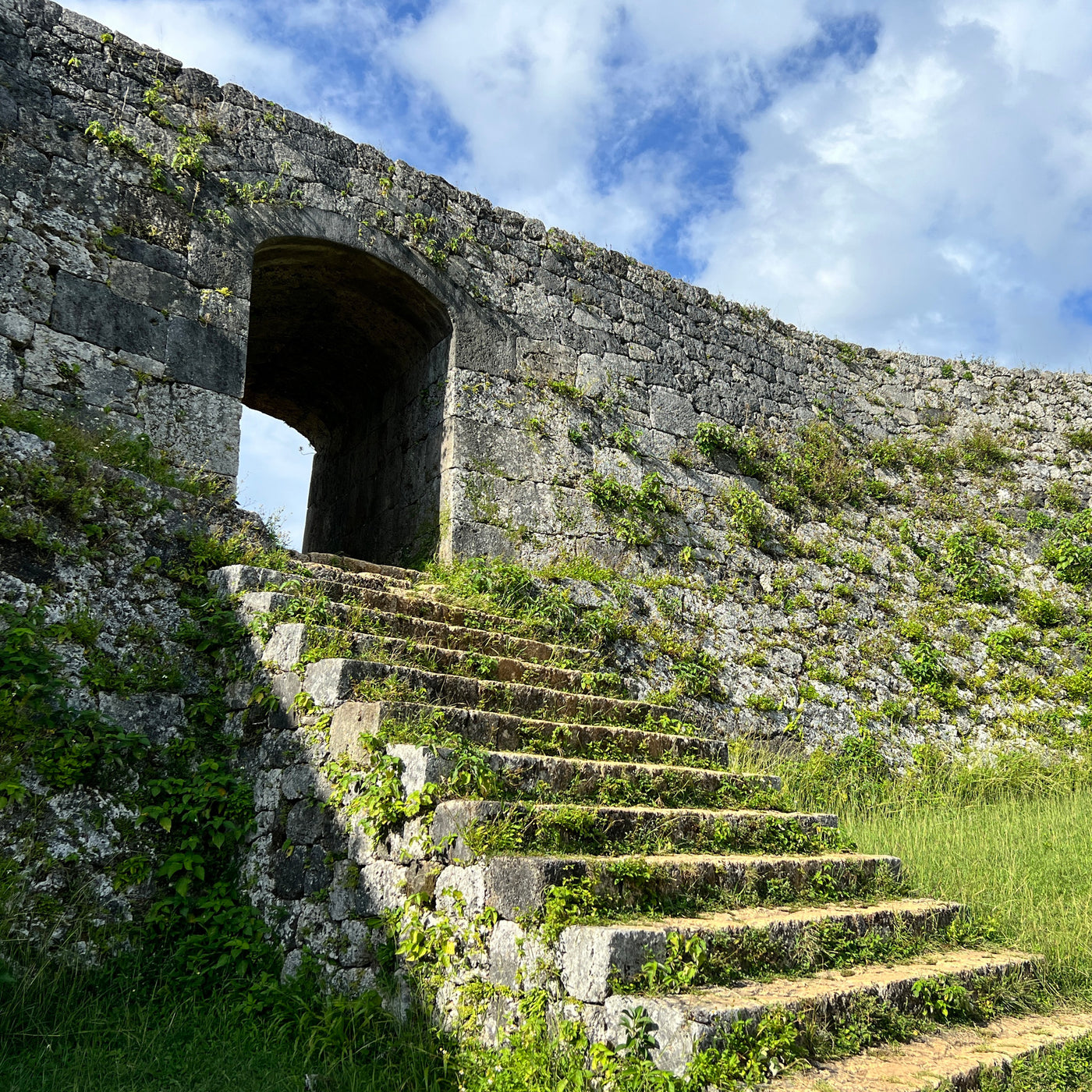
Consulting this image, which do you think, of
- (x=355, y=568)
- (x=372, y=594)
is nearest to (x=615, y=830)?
(x=372, y=594)

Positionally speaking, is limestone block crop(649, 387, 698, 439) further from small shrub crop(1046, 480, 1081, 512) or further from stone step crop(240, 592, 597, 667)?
small shrub crop(1046, 480, 1081, 512)

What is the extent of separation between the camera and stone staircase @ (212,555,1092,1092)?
→ 10.1 feet

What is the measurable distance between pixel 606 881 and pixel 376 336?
6212 millimetres

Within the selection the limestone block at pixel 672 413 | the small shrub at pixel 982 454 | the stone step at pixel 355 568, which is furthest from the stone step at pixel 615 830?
the small shrub at pixel 982 454

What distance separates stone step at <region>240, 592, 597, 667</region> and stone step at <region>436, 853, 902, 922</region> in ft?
6.05

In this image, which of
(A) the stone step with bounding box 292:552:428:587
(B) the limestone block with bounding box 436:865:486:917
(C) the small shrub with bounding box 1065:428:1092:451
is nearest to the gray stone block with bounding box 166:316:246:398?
(A) the stone step with bounding box 292:552:428:587

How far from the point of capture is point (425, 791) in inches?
142

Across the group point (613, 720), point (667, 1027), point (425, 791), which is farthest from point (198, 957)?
point (613, 720)

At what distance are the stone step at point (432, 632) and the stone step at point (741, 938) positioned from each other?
2358 mm

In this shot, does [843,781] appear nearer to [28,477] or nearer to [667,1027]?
[667,1027]

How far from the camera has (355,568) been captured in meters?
6.31

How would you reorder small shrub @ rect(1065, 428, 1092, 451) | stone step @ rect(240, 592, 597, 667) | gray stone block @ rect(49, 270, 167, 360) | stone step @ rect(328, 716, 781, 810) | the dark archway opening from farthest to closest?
small shrub @ rect(1065, 428, 1092, 451), the dark archway opening, gray stone block @ rect(49, 270, 167, 360), stone step @ rect(240, 592, 597, 667), stone step @ rect(328, 716, 781, 810)

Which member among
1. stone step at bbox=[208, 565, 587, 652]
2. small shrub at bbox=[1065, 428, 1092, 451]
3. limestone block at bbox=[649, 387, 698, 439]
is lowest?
stone step at bbox=[208, 565, 587, 652]

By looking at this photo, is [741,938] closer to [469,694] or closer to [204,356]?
[469,694]
